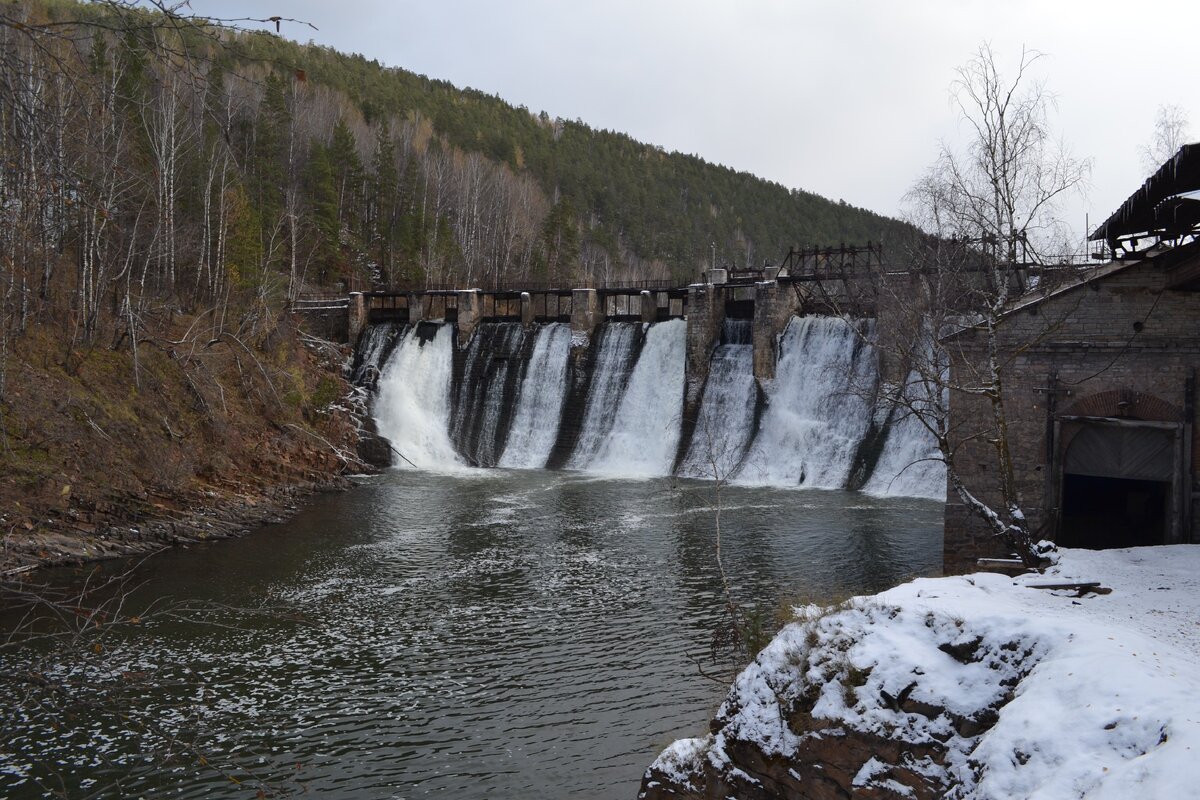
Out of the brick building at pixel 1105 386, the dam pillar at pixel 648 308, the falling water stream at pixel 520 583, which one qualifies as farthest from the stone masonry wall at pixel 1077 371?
the dam pillar at pixel 648 308

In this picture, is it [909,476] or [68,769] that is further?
[909,476]

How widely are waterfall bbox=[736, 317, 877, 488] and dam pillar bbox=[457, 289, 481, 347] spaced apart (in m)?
13.3

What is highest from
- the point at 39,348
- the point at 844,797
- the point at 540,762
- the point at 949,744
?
the point at 39,348

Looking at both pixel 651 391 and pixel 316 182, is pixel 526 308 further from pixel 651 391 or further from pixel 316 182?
pixel 316 182

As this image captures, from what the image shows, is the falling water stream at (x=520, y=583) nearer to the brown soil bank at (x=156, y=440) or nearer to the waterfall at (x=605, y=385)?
the waterfall at (x=605, y=385)

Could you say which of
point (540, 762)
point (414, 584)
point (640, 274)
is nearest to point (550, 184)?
point (640, 274)

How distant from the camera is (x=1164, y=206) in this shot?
39.3 feet

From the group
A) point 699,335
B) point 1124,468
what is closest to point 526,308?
point 699,335

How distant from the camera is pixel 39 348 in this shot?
71.1 feet

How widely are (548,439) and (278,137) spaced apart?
99.0 feet

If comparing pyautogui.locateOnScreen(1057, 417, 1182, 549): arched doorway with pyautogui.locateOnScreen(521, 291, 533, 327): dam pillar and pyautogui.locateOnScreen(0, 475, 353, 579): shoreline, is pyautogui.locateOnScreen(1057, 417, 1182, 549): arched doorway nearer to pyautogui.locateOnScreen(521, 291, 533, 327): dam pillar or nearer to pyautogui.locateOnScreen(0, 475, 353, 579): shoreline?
pyautogui.locateOnScreen(0, 475, 353, 579): shoreline

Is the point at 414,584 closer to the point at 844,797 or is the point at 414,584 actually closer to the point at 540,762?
the point at 540,762

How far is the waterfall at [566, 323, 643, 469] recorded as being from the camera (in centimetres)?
3159

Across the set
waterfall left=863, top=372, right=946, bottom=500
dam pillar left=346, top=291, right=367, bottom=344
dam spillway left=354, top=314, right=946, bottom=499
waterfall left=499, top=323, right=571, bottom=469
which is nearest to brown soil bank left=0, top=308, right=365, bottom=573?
dam spillway left=354, top=314, right=946, bottom=499
